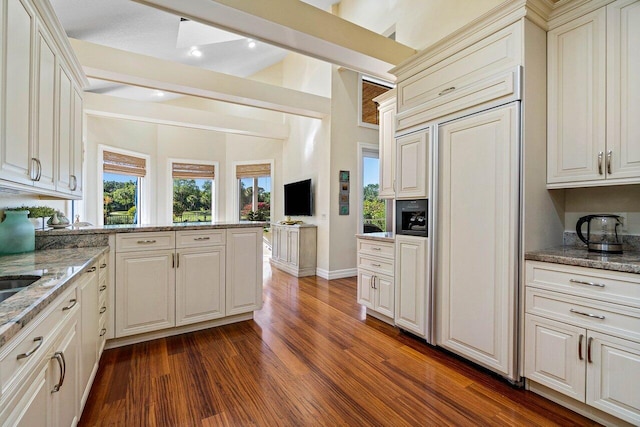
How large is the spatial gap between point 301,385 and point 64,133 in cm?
246

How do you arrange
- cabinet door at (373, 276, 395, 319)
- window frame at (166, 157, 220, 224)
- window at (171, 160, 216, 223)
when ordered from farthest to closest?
window at (171, 160, 216, 223)
window frame at (166, 157, 220, 224)
cabinet door at (373, 276, 395, 319)

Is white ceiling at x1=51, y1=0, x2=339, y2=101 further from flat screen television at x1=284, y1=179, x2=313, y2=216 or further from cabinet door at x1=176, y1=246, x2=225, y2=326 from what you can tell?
flat screen television at x1=284, y1=179, x2=313, y2=216

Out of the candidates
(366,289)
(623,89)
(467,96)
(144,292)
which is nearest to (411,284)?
(366,289)

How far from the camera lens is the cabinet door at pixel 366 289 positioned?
318 cm

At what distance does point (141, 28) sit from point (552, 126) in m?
4.34

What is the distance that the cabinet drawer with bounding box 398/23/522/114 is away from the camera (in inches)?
78.0

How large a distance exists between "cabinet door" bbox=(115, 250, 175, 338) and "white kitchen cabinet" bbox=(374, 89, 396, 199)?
7.80 ft

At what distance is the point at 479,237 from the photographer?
7.04 feet

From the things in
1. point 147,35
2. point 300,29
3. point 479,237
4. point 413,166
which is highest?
point 147,35

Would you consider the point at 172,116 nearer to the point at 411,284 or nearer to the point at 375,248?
the point at 375,248

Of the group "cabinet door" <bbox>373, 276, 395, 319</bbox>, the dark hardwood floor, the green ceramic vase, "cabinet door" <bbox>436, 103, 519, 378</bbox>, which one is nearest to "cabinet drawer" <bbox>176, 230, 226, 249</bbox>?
the dark hardwood floor

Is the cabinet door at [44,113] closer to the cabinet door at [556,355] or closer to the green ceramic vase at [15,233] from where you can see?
the green ceramic vase at [15,233]

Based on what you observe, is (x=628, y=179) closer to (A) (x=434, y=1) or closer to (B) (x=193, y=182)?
(A) (x=434, y=1)

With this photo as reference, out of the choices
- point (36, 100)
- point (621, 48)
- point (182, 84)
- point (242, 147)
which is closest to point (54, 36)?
point (36, 100)
